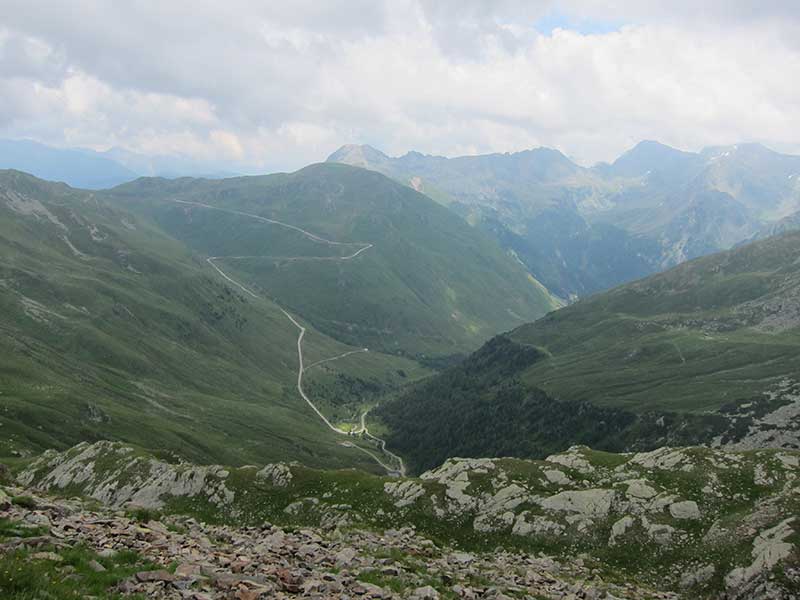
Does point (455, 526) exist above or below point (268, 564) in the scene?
below

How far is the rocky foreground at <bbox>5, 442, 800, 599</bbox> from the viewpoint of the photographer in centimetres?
2723

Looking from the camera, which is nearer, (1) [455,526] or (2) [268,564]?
(2) [268,564]

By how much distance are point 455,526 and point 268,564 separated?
34931mm

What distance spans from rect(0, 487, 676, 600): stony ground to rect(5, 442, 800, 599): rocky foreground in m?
0.13

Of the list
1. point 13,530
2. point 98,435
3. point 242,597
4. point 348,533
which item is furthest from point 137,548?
point 98,435

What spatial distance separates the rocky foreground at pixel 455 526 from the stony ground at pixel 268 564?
0.13 m

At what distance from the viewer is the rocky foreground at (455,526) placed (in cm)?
2723

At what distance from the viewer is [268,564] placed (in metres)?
27.7

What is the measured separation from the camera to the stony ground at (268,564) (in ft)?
72.2

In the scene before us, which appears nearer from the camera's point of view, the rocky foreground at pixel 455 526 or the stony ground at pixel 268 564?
the stony ground at pixel 268 564

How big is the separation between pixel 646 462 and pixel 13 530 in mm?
66653

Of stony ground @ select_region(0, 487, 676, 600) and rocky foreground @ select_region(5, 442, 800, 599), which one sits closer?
stony ground @ select_region(0, 487, 676, 600)

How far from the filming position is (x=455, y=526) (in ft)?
192

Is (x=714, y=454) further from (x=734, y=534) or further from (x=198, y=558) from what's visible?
(x=198, y=558)
